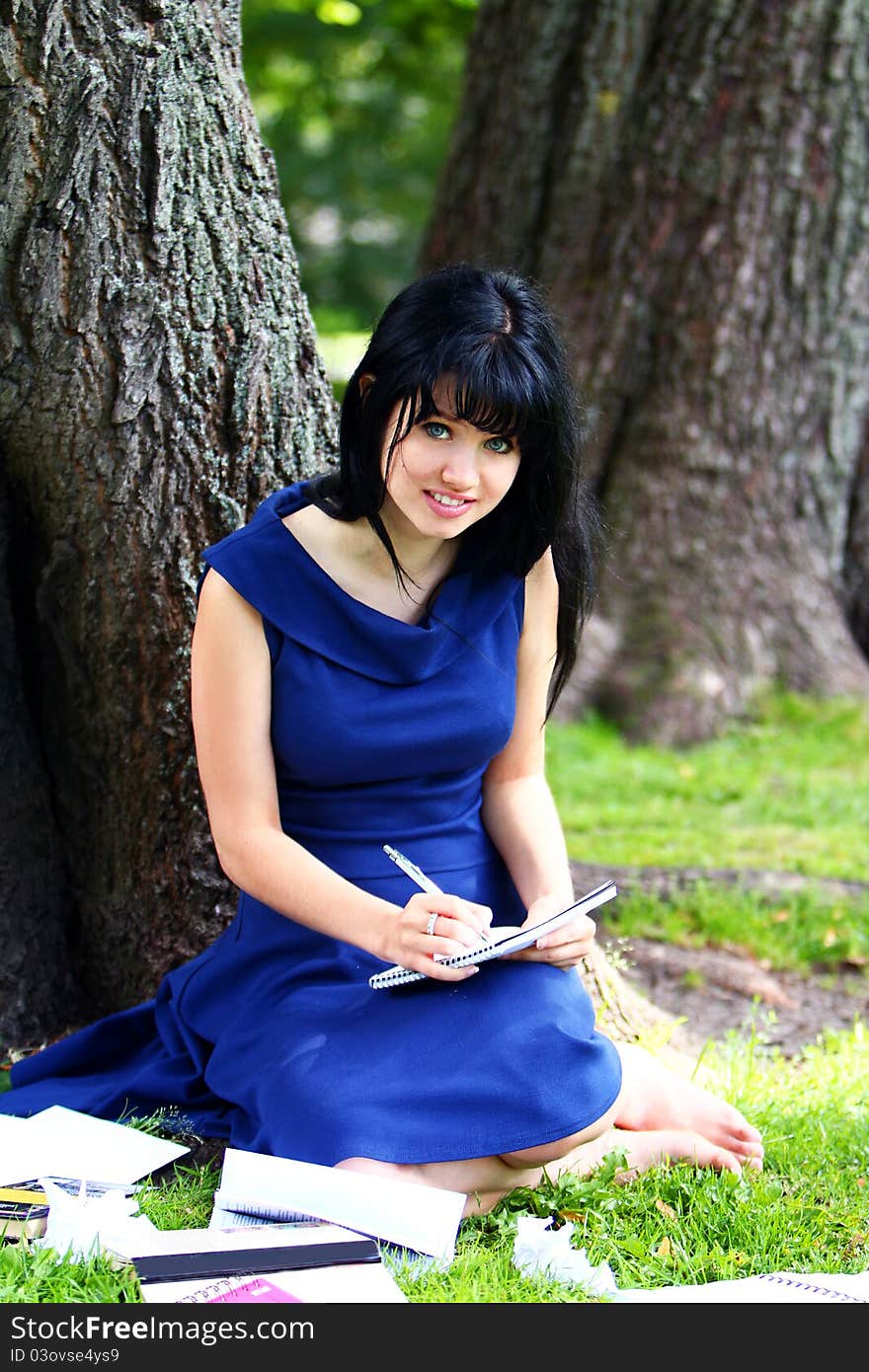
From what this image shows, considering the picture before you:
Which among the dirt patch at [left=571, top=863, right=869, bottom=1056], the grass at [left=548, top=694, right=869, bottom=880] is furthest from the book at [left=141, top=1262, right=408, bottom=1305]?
the grass at [left=548, top=694, right=869, bottom=880]

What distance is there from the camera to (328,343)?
52.2 ft

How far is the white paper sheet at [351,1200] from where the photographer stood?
2.32m

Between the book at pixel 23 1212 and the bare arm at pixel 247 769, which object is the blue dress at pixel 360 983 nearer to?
the bare arm at pixel 247 769

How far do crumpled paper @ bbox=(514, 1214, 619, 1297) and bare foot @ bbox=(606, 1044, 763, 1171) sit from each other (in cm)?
46

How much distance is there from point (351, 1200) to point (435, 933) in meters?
0.44

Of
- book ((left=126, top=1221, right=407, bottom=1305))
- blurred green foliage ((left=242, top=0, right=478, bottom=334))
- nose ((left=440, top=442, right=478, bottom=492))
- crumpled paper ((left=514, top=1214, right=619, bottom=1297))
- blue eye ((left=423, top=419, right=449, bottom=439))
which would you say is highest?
blurred green foliage ((left=242, top=0, right=478, bottom=334))

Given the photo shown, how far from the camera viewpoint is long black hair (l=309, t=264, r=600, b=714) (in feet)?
8.10

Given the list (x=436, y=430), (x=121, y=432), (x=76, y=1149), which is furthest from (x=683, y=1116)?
(x=121, y=432)

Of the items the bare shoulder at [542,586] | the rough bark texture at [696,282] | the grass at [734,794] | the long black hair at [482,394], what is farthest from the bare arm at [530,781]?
the rough bark texture at [696,282]

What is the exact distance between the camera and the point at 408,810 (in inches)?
111

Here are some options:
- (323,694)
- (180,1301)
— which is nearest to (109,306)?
(323,694)

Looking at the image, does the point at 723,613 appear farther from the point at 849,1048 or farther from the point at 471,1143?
the point at 471,1143

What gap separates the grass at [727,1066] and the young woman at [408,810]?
4.8 inches

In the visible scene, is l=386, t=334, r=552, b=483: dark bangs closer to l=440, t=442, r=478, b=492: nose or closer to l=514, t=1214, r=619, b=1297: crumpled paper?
l=440, t=442, r=478, b=492: nose
